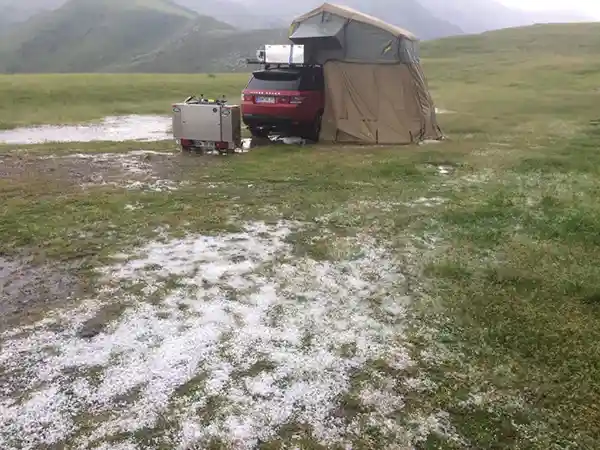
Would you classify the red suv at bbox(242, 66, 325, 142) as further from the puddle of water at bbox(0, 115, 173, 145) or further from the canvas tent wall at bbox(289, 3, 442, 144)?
the puddle of water at bbox(0, 115, 173, 145)

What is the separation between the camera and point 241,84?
38.4 m

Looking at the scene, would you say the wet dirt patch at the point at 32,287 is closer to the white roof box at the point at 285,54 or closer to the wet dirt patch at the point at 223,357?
the wet dirt patch at the point at 223,357

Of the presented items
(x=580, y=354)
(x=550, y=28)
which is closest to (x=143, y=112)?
(x=580, y=354)

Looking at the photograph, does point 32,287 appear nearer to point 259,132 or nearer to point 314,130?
point 259,132

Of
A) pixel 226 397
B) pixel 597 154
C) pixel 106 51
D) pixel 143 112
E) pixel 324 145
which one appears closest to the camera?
pixel 226 397

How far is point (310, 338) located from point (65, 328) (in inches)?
85.8

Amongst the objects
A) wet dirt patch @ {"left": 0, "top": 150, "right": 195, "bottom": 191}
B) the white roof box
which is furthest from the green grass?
the white roof box

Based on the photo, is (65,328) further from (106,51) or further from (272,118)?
(106,51)

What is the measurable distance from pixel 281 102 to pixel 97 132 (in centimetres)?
705

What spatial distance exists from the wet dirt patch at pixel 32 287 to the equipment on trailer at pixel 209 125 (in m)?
7.04

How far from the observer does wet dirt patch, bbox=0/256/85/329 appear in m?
5.20

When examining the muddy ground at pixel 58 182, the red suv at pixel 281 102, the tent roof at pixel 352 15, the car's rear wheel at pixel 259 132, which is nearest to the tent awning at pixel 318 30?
the tent roof at pixel 352 15

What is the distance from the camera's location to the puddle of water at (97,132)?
1603cm

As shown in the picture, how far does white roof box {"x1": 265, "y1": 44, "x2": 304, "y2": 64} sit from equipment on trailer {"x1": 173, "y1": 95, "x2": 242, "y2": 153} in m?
2.72
